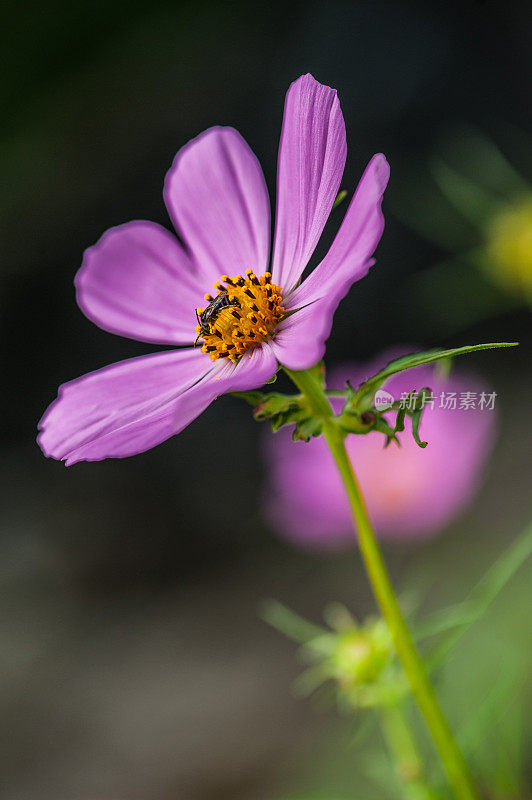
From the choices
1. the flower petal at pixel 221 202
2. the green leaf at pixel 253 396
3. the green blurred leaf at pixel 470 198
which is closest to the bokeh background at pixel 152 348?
the green blurred leaf at pixel 470 198

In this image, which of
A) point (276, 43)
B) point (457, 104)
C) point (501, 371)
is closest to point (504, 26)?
point (457, 104)

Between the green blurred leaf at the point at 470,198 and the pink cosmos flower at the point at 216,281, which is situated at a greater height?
the pink cosmos flower at the point at 216,281

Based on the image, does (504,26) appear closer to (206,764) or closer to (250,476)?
(250,476)

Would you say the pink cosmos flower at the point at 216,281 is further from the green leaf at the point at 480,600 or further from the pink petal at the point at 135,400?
the green leaf at the point at 480,600

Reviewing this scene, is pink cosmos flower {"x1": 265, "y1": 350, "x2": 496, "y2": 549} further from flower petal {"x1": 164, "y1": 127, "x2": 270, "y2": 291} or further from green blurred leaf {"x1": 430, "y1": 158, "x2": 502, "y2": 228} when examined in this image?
flower petal {"x1": 164, "y1": 127, "x2": 270, "y2": 291}

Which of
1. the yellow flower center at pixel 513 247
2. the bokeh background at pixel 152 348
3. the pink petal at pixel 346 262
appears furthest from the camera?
the bokeh background at pixel 152 348

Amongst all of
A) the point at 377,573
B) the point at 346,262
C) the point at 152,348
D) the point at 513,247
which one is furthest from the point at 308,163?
the point at 152,348

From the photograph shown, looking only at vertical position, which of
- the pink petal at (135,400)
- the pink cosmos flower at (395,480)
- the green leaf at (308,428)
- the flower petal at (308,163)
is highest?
the flower petal at (308,163)

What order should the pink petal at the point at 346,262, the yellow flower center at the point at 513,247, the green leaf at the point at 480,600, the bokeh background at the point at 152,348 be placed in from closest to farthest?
the pink petal at the point at 346,262 → the green leaf at the point at 480,600 → the yellow flower center at the point at 513,247 → the bokeh background at the point at 152,348
